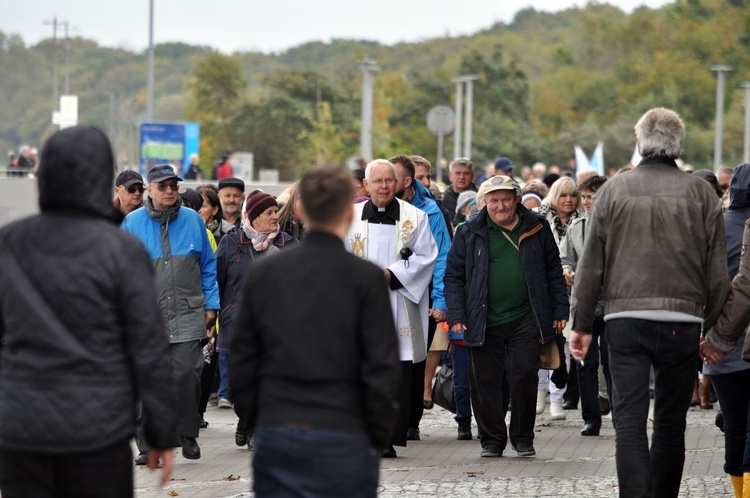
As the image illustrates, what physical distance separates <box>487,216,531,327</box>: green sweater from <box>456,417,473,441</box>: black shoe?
1.60 m

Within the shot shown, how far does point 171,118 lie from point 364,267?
144935 millimetres

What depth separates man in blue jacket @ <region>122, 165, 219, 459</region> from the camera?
31.0 feet

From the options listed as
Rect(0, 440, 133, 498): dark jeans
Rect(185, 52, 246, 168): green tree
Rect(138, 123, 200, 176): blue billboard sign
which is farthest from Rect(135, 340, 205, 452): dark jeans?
Rect(185, 52, 246, 168): green tree

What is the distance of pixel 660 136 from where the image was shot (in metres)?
7.39

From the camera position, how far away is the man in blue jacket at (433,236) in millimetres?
10680

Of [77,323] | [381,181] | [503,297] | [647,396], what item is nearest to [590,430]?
[503,297]

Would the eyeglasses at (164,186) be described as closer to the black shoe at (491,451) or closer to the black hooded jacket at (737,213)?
the black shoe at (491,451)

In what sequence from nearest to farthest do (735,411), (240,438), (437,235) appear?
(735,411) < (240,438) < (437,235)

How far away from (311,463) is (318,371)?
0.30 meters

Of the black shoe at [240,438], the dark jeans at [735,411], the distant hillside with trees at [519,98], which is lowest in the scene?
the black shoe at [240,438]


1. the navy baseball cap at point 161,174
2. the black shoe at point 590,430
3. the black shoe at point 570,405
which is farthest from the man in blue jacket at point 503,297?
the black shoe at point 570,405

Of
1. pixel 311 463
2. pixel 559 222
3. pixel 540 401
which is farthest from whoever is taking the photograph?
pixel 540 401

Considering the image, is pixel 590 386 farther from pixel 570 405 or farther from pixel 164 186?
pixel 164 186

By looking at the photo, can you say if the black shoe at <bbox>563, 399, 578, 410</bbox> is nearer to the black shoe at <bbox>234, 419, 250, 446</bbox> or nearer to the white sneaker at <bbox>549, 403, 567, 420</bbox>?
the white sneaker at <bbox>549, 403, 567, 420</bbox>
